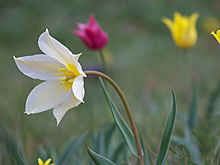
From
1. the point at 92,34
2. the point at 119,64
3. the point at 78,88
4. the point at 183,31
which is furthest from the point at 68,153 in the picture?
the point at 119,64

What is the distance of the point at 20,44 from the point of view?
3484 millimetres

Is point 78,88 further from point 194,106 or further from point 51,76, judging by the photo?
point 194,106

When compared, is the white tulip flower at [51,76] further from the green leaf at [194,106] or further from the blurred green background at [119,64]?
the green leaf at [194,106]

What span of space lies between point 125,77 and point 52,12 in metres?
1.82

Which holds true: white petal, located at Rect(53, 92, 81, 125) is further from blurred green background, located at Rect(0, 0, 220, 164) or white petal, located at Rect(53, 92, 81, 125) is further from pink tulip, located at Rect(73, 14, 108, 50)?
pink tulip, located at Rect(73, 14, 108, 50)

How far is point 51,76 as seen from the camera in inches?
29.4

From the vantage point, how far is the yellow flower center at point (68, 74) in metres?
0.72

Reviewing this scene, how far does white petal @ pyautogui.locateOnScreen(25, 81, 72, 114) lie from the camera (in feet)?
2.37

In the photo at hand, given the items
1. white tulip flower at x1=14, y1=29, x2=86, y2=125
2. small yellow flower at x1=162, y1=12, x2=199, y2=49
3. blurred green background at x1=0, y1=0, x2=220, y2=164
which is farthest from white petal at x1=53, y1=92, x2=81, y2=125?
small yellow flower at x1=162, y1=12, x2=199, y2=49

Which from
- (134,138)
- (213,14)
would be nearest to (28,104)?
(134,138)

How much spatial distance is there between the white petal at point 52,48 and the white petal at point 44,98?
0.25ft

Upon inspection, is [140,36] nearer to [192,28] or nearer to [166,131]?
[192,28]

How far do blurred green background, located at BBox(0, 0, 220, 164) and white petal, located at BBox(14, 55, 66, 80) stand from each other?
392 mm

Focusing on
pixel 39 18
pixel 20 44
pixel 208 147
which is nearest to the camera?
pixel 208 147
